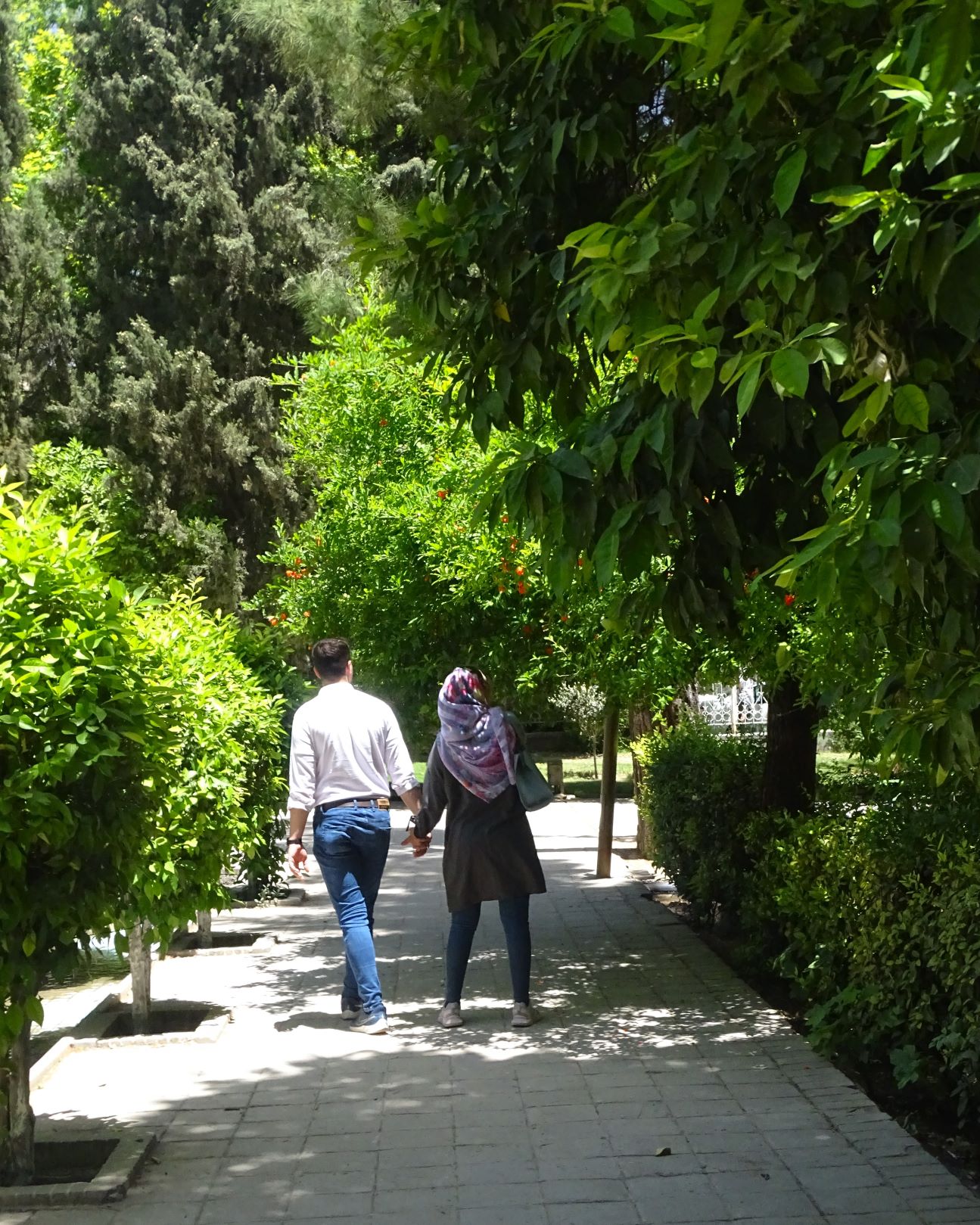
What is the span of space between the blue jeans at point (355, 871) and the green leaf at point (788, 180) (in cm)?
455

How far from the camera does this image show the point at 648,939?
9773 millimetres

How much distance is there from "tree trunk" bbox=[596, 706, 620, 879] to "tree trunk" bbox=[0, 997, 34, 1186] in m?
6.94

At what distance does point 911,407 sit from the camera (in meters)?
2.86

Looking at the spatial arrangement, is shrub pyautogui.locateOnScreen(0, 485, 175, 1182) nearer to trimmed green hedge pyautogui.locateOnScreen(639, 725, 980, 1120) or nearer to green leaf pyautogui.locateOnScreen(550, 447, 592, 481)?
green leaf pyautogui.locateOnScreen(550, 447, 592, 481)

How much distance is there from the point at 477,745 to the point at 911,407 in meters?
4.64

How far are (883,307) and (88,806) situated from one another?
2.87 m

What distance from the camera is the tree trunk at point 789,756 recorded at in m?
8.53

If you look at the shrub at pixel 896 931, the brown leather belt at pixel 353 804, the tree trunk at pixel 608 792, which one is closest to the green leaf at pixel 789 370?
the shrub at pixel 896 931

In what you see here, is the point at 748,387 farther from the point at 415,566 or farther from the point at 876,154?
the point at 415,566

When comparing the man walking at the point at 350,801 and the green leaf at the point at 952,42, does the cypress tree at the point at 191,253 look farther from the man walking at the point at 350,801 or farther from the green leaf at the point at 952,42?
the green leaf at the point at 952,42

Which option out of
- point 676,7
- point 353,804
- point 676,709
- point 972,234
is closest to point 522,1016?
point 353,804

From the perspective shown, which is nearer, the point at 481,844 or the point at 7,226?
the point at 481,844

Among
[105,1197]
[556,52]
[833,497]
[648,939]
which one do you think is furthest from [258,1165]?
[648,939]

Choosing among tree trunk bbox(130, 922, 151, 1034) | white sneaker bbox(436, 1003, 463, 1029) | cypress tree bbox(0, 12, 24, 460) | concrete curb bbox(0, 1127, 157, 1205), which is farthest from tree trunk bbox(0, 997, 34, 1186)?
cypress tree bbox(0, 12, 24, 460)
